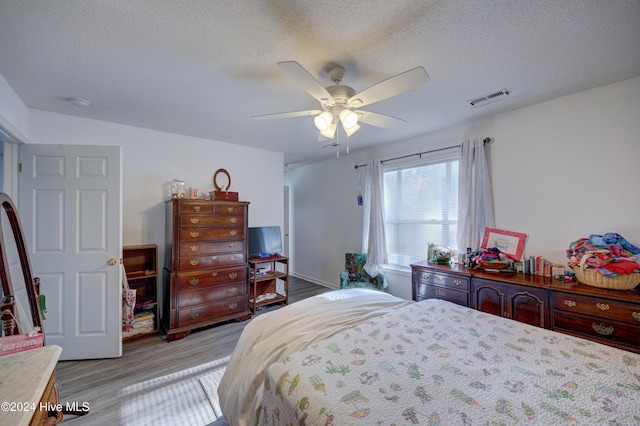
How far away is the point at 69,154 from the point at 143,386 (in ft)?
7.21

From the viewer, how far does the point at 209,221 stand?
124 inches

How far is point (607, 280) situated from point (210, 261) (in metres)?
3.72

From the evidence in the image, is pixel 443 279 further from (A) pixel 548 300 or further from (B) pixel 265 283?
(B) pixel 265 283

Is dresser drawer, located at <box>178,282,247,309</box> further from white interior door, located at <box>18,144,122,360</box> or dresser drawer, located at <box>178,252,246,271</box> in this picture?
white interior door, located at <box>18,144,122,360</box>

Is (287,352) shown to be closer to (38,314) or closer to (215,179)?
(38,314)

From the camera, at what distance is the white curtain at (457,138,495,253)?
9.24 feet

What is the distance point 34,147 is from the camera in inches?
92.1

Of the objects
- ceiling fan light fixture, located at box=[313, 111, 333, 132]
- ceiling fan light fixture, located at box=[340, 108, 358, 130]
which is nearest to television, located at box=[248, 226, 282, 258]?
ceiling fan light fixture, located at box=[313, 111, 333, 132]

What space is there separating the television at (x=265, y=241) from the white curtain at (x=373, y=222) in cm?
138

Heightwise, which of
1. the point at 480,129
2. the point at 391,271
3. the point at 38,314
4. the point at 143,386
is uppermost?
the point at 480,129

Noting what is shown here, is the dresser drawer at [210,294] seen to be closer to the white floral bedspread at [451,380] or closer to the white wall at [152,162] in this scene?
the white wall at [152,162]

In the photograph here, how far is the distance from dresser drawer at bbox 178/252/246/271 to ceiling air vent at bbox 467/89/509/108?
124 inches

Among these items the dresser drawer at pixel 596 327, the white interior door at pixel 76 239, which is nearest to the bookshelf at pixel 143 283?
the white interior door at pixel 76 239

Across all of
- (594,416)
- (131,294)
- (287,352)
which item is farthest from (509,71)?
(131,294)
